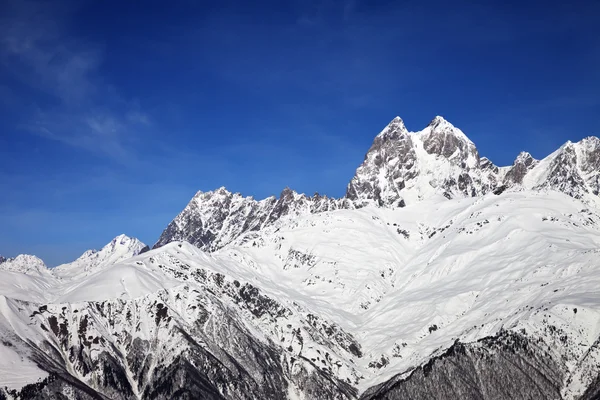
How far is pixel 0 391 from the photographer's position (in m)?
199
